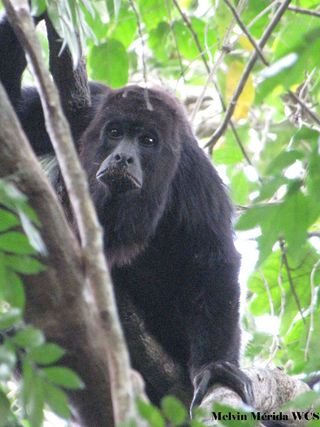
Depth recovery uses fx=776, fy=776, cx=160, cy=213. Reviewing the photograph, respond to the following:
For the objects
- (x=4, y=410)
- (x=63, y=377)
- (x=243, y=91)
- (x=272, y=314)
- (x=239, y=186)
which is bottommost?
(x=272, y=314)

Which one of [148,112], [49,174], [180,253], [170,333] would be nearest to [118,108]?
[148,112]

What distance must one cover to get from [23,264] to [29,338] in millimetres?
124

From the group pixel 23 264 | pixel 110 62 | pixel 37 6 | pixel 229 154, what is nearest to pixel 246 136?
pixel 229 154

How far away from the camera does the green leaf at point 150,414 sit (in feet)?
3.37

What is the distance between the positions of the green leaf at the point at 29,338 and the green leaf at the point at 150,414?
0.73 ft

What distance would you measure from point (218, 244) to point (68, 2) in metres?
1.58

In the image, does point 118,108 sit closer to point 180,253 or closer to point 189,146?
point 189,146

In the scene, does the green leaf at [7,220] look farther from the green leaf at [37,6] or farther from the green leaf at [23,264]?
the green leaf at [37,6]

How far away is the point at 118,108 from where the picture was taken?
3148 mm

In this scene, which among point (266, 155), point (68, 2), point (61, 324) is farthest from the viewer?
point (266, 155)

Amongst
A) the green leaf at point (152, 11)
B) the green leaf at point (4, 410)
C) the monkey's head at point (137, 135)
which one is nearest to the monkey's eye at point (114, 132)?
the monkey's head at point (137, 135)

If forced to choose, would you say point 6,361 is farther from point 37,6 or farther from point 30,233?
point 37,6

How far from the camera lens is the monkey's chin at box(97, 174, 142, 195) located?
2793 mm

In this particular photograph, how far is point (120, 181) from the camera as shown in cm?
280
